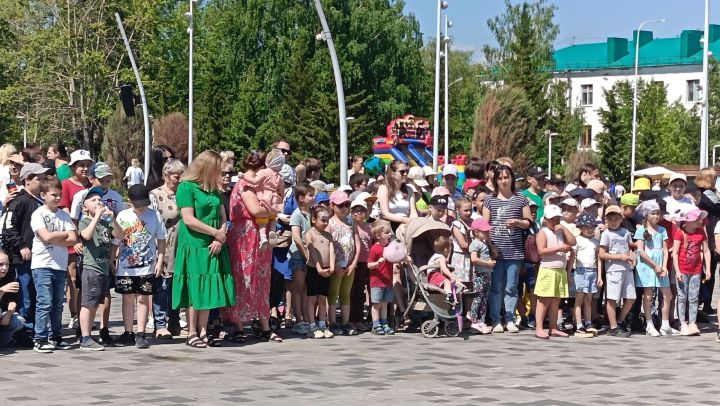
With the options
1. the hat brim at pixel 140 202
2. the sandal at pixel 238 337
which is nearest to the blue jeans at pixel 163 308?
the sandal at pixel 238 337

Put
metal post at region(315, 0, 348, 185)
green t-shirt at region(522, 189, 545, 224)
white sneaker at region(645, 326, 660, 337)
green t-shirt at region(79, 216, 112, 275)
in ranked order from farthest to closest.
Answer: metal post at region(315, 0, 348, 185)
green t-shirt at region(522, 189, 545, 224)
white sneaker at region(645, 326, 660, 337)
green t-shirt at region(79, 216, 112, 275)

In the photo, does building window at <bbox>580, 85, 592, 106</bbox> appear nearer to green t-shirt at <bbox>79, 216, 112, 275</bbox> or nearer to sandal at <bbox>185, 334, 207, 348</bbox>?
sandal at <bbox>185, 334, 207, 348</bbox>

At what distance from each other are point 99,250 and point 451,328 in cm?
403

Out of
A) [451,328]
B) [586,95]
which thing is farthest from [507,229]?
[586,95]

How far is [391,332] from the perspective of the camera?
14625mm

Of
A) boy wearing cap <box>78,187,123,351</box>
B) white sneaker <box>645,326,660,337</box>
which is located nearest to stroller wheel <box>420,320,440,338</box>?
white sneaker <box>645,326,660,337</box>

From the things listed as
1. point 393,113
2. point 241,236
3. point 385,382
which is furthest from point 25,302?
point 393,113

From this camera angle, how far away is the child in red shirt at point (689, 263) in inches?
608

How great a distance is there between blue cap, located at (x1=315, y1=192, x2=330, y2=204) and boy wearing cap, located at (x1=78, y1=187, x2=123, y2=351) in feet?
8.26

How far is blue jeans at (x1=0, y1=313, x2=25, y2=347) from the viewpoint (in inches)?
492

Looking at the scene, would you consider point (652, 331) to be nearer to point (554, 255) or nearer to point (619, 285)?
point (619, 285)

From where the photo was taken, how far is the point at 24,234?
41.7 feet

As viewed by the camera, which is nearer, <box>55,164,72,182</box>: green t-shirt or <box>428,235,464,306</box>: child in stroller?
<box>428,235,464,306</box>: child in stroller

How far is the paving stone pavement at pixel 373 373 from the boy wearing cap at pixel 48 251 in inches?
12.3
